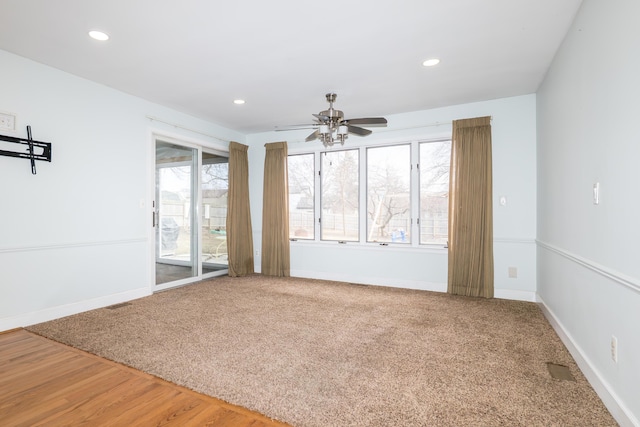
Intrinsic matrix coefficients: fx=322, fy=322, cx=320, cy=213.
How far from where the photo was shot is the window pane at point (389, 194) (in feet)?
16.4

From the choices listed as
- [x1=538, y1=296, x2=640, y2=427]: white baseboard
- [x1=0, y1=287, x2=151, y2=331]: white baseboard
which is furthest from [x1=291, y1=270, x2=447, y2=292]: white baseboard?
[x1=0, y1=287, x2=151, y2=331]: white baseboard

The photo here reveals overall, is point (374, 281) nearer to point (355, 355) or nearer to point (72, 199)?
point (355, 355)

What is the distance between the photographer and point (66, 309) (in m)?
3.55

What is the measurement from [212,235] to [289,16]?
4.03m

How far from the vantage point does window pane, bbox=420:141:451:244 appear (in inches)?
187

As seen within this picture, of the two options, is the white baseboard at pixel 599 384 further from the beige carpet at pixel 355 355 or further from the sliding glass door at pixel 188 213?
the sliding glass door at pixel 188 213

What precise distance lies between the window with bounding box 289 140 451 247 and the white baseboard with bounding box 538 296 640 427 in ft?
7.12

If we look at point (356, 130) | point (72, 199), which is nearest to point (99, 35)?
point (72, 199)

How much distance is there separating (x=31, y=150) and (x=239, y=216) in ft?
10.0

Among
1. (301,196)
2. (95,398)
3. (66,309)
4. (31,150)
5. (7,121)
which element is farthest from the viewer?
(301,196)

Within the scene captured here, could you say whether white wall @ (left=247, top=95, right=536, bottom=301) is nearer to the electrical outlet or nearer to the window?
the window

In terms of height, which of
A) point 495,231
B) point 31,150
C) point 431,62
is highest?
point 431,62

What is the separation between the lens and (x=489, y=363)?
242 centimetres

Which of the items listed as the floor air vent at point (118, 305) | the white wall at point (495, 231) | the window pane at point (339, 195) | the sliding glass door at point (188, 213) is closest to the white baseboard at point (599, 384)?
the white wall at point (495, 231)
